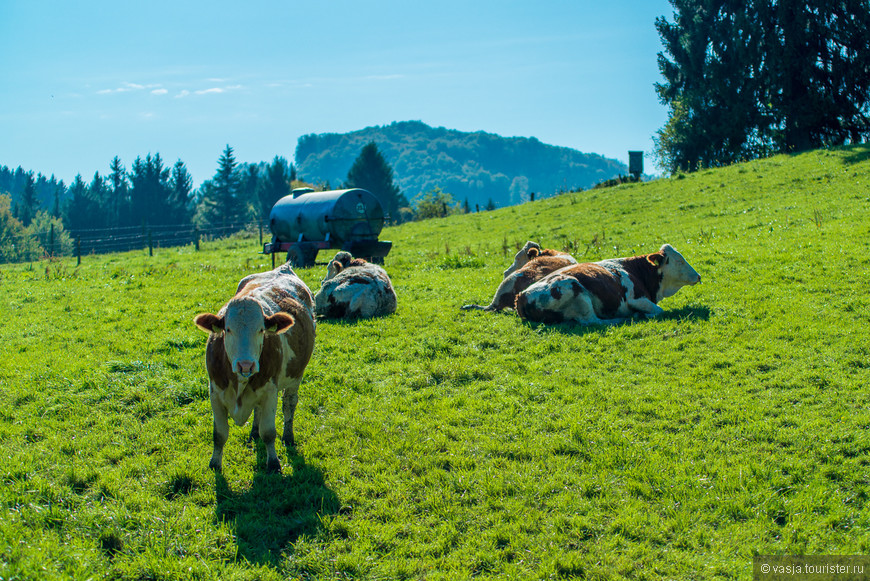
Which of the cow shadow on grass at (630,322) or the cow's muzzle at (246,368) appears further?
the cow shadow on grass at (630,322)

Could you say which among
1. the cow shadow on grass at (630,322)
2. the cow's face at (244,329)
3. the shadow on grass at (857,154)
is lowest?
the cow shadow on grass at (630,322)

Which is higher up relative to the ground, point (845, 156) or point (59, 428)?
point (845, 156)

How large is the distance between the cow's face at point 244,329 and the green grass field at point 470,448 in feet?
3.94

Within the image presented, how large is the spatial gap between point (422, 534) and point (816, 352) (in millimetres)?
6078

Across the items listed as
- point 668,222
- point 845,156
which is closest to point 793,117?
point 845,156

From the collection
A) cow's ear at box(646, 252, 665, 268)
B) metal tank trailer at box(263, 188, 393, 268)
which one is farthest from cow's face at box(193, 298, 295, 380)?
metal tank trailer at box(263, 188, 393, 268)

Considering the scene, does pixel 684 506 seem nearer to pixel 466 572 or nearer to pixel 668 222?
pixel 466 572

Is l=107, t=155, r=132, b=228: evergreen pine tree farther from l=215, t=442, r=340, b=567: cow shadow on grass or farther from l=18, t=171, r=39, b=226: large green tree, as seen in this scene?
l=215, t=442, r=340, b=567: cow shadow on grass

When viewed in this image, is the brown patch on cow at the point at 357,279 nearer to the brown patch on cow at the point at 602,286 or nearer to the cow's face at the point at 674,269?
the brown patch on cow at the point at 602,286

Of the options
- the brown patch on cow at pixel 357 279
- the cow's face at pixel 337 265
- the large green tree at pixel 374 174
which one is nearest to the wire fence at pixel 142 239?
the cow's face at pixel 337 265

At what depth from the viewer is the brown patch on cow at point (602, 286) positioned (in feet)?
33.6

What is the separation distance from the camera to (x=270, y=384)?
5.49 metres

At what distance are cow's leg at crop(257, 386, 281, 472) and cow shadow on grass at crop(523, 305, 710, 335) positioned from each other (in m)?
5.43

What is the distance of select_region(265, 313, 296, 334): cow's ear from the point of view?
518 cm
